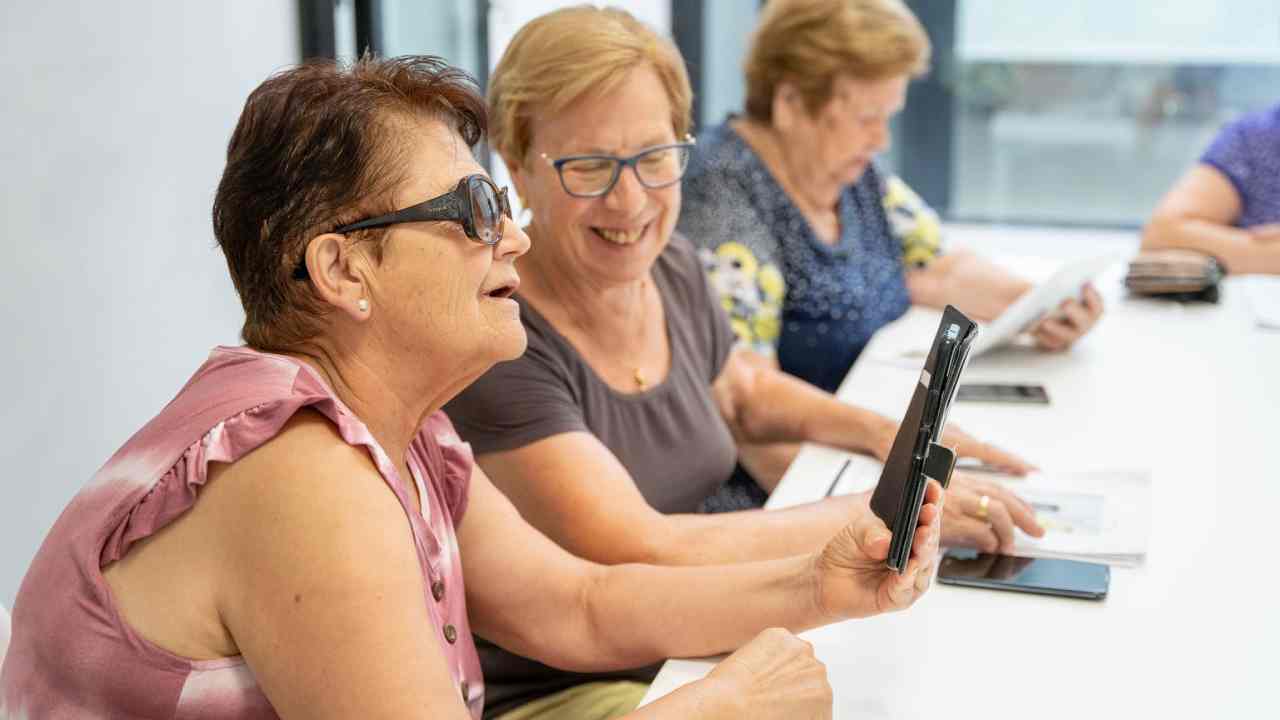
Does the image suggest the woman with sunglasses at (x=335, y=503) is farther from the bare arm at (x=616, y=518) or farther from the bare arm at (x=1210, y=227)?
the bare arm at (x=1210, y=227)

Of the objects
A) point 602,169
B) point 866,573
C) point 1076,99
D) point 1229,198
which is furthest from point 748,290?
point 1076,99

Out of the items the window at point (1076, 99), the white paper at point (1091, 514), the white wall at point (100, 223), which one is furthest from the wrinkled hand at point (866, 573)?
the window at point (1076, 99)

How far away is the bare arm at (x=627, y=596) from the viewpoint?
4.51 ft

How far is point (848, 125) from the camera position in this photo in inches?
104

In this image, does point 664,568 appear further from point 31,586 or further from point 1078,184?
point 1078,184

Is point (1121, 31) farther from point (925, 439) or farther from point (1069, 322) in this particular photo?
point (925, 439)

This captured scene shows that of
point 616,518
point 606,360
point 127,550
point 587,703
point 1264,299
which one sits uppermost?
point 127,550

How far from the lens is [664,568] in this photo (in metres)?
1.46

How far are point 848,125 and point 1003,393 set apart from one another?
0.65 m

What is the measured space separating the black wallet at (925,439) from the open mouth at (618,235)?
615 millimetres

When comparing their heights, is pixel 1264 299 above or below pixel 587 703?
above

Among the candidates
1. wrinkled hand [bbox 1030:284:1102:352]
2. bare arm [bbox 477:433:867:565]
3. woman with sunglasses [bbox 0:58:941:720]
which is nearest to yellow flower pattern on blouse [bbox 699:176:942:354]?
wrinkled hand [bbox 1030:284:1102:352]

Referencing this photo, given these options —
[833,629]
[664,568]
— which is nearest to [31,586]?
[664,568]

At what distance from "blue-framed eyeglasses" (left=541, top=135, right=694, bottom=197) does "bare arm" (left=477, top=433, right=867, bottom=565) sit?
1.14 feet
